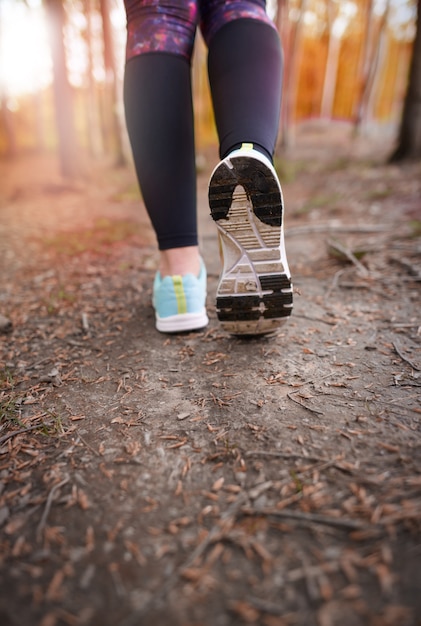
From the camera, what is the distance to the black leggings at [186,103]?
1111 mm

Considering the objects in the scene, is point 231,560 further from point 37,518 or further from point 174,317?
point 174,317

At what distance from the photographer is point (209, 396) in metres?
1.06

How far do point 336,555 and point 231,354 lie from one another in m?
0.67

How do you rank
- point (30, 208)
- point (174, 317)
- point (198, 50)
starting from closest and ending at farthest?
point (174, 317) < point (30, 208) < point (198, 50)

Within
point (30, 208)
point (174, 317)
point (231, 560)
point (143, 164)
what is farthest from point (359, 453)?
point (30, 208)

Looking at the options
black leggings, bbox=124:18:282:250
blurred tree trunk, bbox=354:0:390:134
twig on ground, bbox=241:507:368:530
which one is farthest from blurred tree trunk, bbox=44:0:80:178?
blurred tree trunk, bbox=354:0:390:134

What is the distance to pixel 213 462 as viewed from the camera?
847 mm

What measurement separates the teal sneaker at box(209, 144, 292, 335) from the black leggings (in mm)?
105

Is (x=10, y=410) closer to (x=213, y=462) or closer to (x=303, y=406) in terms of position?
(x=213, y=462)

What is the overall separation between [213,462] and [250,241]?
0.55 m

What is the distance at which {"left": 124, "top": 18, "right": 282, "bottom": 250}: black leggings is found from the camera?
111 centimetres

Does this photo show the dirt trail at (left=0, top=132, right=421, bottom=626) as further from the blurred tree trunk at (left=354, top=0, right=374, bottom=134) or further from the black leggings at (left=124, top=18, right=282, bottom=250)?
the blurred tree trunk at (left=354, top=0, right=374, bottom=134)

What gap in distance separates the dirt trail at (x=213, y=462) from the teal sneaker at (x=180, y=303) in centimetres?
4

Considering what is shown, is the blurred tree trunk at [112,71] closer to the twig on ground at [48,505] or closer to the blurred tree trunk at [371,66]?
the blurred tree trunk at [371,66]
